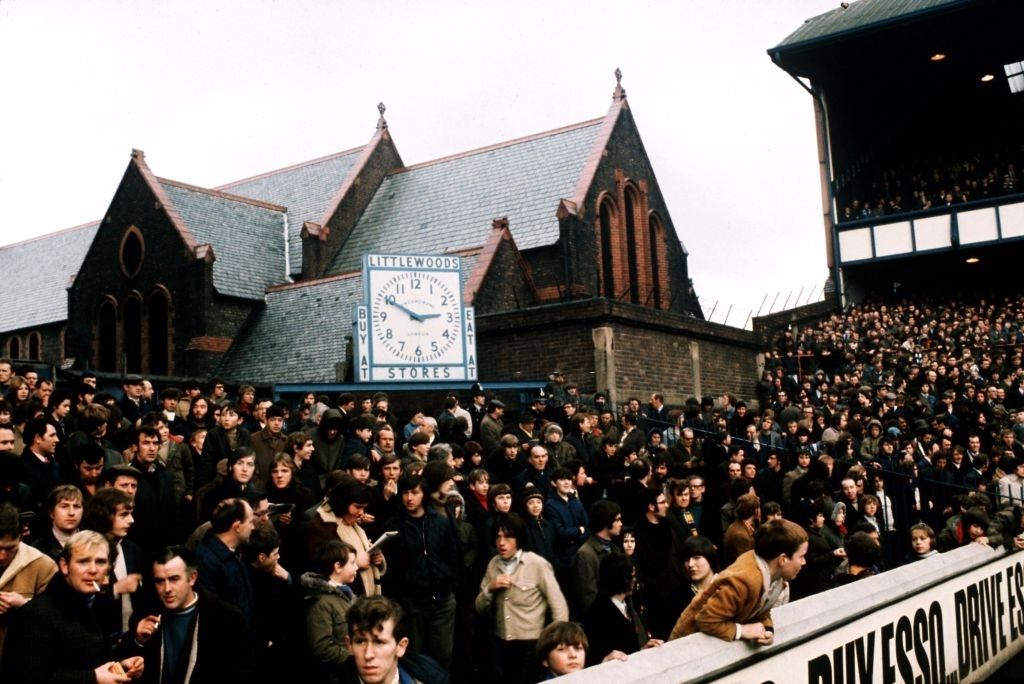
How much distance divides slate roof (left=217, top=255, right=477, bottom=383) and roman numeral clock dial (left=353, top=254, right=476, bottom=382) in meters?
7.38

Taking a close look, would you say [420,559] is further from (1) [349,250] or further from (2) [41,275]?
(2) [41,275]

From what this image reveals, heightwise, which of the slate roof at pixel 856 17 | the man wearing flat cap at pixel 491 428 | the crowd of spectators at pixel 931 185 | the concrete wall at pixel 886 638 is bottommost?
the concrete wall at pixel 886 638

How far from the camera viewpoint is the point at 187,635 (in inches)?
179

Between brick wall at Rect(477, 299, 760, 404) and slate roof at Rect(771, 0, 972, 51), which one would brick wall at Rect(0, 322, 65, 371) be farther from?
slate roof at Rect(771, 0, 972, 51)

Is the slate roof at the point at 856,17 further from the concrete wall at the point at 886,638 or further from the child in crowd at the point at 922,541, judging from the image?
the child in crowd at the point at 922,541

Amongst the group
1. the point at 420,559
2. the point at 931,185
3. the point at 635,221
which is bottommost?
the point at 420,559

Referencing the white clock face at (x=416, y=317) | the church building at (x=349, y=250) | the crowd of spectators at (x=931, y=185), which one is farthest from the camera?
the crowd of spectators at (x=931, y=185)

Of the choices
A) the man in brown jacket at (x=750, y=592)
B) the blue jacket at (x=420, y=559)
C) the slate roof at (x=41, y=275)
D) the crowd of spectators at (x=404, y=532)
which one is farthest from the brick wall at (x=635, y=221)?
the slate roof at (x=41, y=275)

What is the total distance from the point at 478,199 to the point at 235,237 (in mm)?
8095

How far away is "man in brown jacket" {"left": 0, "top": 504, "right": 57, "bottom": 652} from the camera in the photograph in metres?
4.86

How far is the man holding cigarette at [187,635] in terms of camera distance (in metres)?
4.50

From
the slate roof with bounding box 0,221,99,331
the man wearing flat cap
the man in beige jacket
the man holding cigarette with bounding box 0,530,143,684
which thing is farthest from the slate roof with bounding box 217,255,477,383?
the man holding cigarette with bounding box 0,530,143,684

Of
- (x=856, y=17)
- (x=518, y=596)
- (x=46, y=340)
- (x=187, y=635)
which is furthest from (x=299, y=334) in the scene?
(x=856, y=17)

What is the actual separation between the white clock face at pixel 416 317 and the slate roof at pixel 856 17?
24618mm
